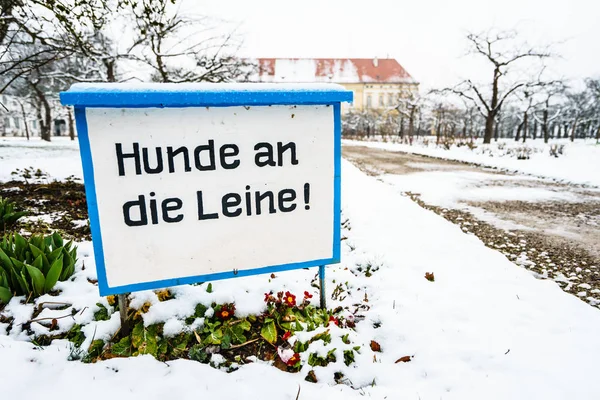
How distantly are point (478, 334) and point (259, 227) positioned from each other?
148 centimetres

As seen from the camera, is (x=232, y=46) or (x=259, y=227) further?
(x=232, y=46)

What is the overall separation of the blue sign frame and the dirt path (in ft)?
8.74

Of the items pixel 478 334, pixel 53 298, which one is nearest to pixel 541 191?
pixel 478 334

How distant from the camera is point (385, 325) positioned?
216 centimetres

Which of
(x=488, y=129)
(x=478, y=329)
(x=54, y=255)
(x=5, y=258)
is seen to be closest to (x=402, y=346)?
(x=478, y=329)

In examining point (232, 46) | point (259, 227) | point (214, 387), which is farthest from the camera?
point (232, 46)

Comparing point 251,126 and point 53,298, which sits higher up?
point 251,126

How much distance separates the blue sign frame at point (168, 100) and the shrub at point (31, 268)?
67 centimetres

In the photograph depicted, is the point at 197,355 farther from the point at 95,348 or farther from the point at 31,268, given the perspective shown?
the point at 31,268

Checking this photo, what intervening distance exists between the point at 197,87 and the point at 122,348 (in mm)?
1432

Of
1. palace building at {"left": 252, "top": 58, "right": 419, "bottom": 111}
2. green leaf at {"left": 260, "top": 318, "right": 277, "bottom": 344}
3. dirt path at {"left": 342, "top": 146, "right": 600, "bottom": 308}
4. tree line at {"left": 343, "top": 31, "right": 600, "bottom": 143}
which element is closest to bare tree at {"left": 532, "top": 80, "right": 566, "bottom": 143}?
tree line at {"left": 343, "top": 31, "right": 600, "bottom": 143}

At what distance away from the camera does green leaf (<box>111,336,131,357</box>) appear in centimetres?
179

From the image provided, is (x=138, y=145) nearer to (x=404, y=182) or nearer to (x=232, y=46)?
(x=404, y=182)

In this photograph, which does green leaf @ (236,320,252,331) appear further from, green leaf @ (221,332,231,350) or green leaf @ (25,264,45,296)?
green leaf @ (25,264,45,296)
